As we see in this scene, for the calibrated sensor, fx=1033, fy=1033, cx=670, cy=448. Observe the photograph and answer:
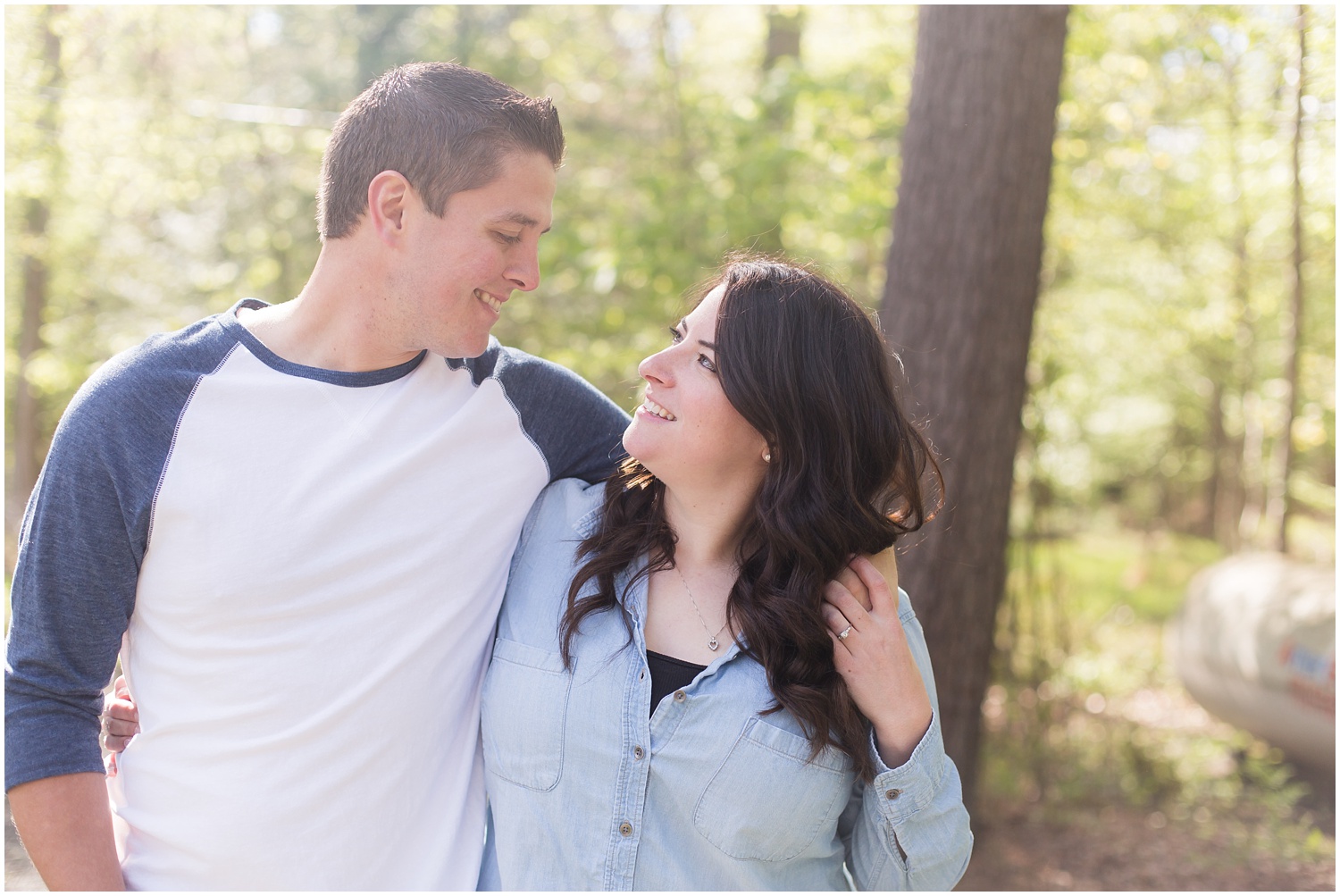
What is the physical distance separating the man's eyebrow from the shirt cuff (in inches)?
46.2

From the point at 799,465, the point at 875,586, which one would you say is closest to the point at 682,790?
the point at 875,586

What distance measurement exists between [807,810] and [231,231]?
7613 millimetres

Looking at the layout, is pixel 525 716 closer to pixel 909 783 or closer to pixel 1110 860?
pixel 909 783

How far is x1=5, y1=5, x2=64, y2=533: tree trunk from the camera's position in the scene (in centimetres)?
777

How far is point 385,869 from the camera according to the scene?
1911 millimetres

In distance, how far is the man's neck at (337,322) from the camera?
6.33 ft

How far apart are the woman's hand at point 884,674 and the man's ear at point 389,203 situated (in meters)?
1.10

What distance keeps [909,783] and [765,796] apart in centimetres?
26

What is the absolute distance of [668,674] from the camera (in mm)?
1941

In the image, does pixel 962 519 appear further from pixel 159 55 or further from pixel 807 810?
pixel 159 55

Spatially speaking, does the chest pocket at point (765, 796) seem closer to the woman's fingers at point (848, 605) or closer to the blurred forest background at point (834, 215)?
the woman's fingers at point (848, 605)

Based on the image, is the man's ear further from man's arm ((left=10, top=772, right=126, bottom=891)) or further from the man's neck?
man's arm ((left=10, top=772, right=126, bottom=891))

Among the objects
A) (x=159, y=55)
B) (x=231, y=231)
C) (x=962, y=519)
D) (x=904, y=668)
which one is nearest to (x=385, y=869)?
(x=904, y=668)

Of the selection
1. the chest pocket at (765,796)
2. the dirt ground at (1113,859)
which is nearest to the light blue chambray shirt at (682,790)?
the chest pocket at (765,796)
